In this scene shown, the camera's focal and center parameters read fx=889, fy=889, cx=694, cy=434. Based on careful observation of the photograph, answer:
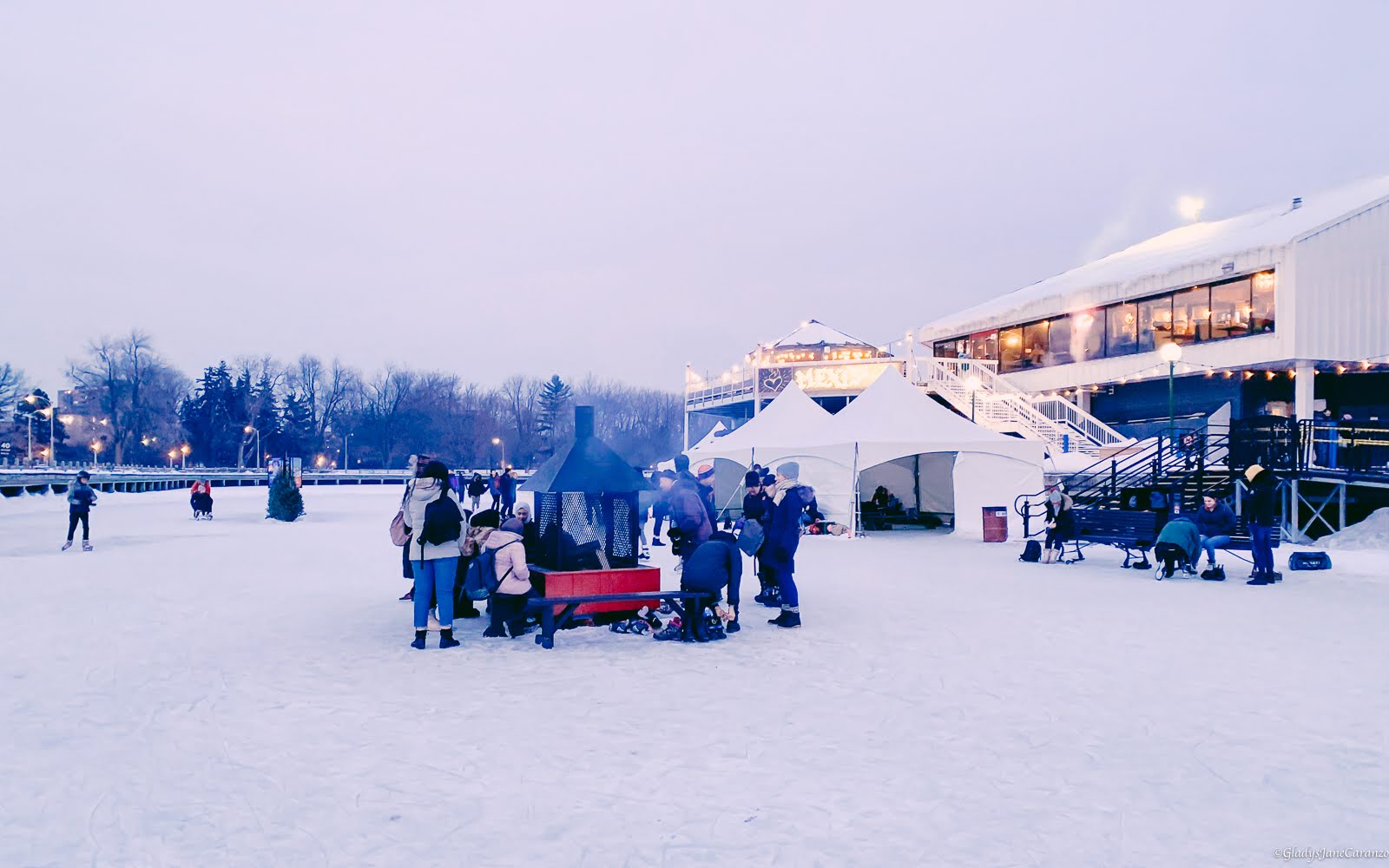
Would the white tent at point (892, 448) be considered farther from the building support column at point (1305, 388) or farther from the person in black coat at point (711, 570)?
the person in black coat at point (711, 570)

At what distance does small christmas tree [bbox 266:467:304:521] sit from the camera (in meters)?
24.1

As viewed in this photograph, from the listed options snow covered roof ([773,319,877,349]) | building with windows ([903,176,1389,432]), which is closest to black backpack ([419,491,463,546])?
building with windows ([903,176,1389,432])

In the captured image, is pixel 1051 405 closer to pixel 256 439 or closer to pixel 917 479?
pixel 917 479

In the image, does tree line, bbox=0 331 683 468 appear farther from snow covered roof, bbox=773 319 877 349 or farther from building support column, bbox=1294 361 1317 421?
building support column, bbox=1294 361 1317 421

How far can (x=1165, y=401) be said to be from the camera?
1160 inches

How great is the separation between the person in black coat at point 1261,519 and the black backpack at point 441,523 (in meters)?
10.1

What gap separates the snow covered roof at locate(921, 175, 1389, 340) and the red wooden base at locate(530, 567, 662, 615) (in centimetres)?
2399

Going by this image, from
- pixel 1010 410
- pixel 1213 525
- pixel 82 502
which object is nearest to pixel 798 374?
pixel 1010 410

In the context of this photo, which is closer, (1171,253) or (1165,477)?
(1165,477)

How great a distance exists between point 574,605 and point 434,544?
1285 mm

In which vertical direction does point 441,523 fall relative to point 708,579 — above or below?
above

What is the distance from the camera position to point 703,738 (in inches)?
194

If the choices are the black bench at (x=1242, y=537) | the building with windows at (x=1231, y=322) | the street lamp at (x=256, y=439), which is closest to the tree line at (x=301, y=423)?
the street lamp at (x=256, y=439)

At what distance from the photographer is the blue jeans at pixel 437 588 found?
7.36m
